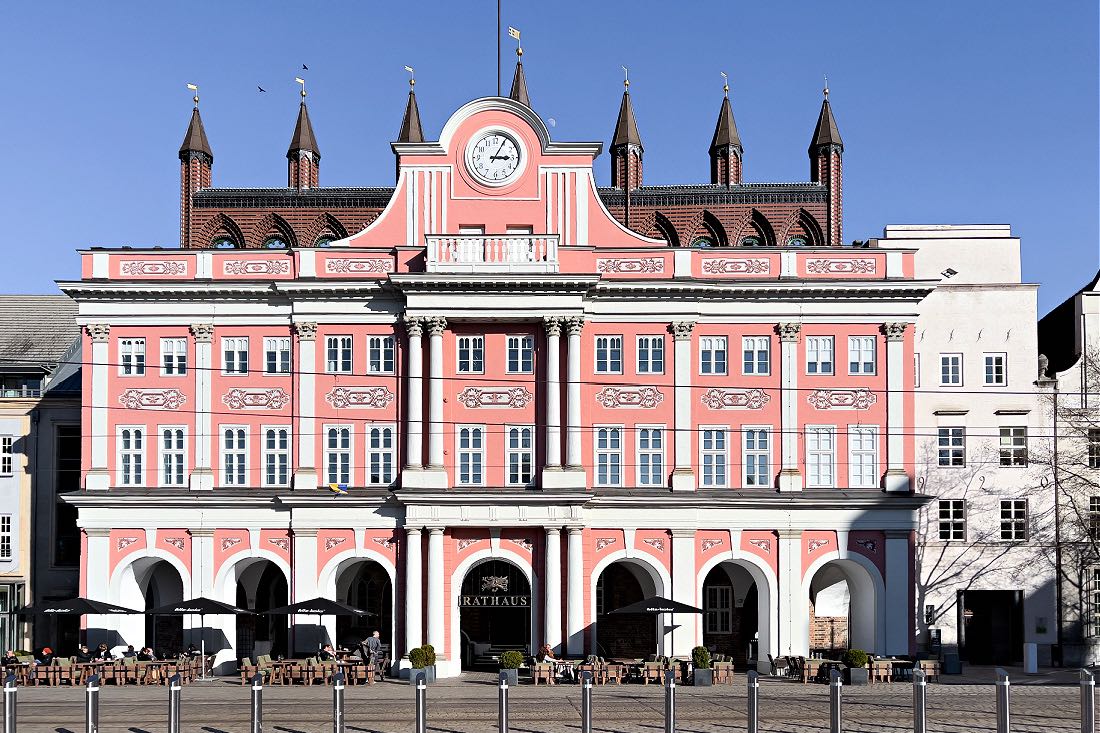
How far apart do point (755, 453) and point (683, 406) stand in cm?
317

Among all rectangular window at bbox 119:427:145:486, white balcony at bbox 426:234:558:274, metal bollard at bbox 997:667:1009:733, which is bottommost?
metal bollard at bbox 997:667:1009:733

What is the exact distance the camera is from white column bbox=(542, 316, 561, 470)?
5044 cm

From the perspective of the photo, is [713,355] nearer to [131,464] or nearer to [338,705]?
[131,464]

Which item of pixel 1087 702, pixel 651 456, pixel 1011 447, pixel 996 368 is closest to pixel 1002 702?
pixel 1087 702

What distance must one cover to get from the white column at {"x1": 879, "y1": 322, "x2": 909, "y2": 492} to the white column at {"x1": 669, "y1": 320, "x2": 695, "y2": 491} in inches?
277

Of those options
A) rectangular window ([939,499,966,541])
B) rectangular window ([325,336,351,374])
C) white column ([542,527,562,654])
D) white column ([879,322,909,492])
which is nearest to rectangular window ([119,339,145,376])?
rectangular window ([325,336,351,374])

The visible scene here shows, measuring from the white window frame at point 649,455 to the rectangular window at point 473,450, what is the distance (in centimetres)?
562

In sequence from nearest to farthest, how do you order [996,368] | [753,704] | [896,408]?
[753,704] < [896,408] < [996,368]

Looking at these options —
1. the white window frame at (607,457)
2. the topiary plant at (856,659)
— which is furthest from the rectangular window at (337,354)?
the topiary plant at (856,659)

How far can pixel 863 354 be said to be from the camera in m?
52.5

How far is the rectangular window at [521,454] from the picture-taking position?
51062mm

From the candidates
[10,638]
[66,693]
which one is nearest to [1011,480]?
[66,693]

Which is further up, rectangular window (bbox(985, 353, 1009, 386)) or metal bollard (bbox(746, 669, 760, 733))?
rectangular window (bbox(985, 353, 1009, 386))

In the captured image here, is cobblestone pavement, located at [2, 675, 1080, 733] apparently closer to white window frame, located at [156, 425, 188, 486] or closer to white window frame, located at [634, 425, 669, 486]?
white window frame, located at [634, 425, 669, 486]
